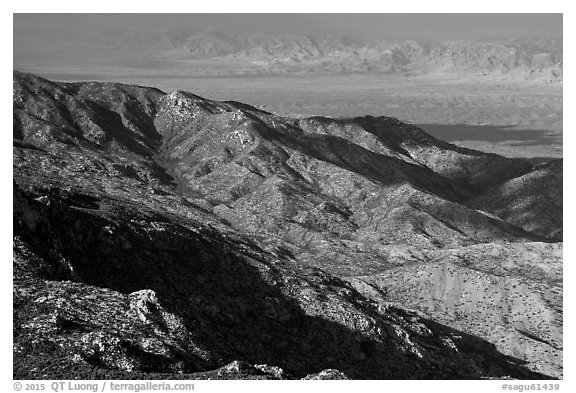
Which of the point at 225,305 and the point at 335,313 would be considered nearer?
the point at 225,305

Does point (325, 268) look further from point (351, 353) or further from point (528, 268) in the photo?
point (351, 353)

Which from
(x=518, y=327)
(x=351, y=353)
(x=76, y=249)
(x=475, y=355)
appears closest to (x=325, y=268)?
Answer: (x=518, y=327)

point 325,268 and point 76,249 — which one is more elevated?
point 76,249

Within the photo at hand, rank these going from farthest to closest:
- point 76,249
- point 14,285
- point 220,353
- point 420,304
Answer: point 420,304 < point 76,249 < point 220,353 < point 14,285

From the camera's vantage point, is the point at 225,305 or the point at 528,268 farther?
the point at 528,268

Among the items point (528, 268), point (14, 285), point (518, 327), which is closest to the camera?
point (14, 285)

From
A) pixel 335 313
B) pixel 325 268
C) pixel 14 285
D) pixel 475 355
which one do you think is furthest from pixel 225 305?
pixel 325 268

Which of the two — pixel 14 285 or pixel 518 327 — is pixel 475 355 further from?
pixel 14 285
